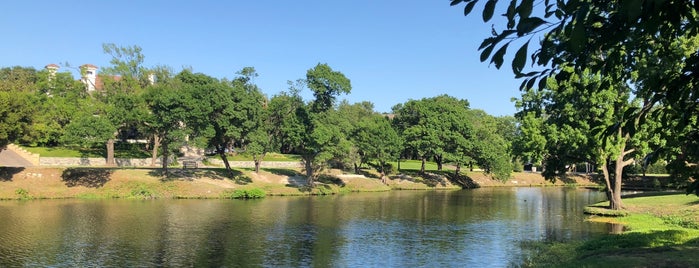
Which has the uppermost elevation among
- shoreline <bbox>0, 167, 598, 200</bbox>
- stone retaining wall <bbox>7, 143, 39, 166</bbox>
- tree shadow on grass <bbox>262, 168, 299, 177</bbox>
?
stone retaining wall <bbox>7, 143, 39, 166</bbox>

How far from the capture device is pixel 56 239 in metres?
28.9

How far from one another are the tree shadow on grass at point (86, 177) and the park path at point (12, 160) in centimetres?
858

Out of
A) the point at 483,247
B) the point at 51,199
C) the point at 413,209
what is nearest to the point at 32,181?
the point at 51,199

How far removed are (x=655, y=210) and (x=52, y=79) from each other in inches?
3166

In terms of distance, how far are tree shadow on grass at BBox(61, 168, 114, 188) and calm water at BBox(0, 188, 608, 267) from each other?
241 inches

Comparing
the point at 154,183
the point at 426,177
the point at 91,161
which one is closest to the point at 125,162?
the point at 91,161

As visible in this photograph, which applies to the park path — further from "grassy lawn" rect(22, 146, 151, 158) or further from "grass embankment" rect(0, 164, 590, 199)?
"grass embankment" rect(0, 164, 590, 199)

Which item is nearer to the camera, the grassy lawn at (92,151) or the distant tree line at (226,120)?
the distant tree line at (226,120)

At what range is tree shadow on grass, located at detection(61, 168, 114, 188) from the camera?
178 feet

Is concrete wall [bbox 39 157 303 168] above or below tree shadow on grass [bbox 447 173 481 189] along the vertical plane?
above

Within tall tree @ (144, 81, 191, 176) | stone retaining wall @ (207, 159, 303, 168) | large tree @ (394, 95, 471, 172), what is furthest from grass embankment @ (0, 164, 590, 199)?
large tree @ (394, 95, 471, 172)

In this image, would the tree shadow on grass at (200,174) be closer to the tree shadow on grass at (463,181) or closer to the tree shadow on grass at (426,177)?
the tree shadow on grass at (426,177)

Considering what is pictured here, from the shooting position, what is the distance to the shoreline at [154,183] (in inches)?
2040

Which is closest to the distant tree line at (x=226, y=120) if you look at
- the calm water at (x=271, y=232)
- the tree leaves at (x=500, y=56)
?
the calm water at (x=271, y=232)
